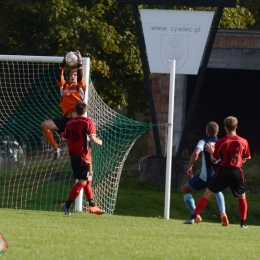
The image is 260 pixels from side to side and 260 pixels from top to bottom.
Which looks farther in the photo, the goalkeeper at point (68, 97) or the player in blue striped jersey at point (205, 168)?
the goalkeeper at point (68, 97)

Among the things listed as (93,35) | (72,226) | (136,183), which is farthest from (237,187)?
(93,35)

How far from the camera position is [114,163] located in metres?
13.9

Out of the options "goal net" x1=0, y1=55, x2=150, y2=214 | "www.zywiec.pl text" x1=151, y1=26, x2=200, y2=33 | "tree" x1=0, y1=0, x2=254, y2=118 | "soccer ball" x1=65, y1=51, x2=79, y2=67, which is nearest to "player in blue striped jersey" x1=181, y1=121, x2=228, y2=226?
"goal net" x1=0, y1=55, x2=150, y2=214

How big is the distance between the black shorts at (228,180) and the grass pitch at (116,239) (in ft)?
1.72

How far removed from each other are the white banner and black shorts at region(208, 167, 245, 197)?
14.5 ft

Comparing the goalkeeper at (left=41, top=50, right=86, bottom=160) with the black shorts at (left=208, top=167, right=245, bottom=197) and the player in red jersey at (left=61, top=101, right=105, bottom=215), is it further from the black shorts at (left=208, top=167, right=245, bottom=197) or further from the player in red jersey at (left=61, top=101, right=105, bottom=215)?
the black shorts at (left=208, top=167, right=245, bottom=197)

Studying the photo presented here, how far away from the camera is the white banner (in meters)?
14.8

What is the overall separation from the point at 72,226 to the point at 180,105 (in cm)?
1058

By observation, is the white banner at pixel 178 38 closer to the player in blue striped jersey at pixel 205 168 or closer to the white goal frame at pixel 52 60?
the white goal frame at pixel 52 60

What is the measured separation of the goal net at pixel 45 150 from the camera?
13.6m

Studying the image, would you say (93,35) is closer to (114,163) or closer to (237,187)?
(114,163)

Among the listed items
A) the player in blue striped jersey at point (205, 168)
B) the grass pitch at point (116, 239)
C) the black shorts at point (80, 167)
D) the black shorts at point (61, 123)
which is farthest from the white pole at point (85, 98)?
the player in blue striped jersey at point (205, 168)

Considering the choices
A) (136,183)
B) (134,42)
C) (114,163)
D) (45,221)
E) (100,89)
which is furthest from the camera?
(100,89)

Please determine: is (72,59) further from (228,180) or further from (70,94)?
(228,180)
